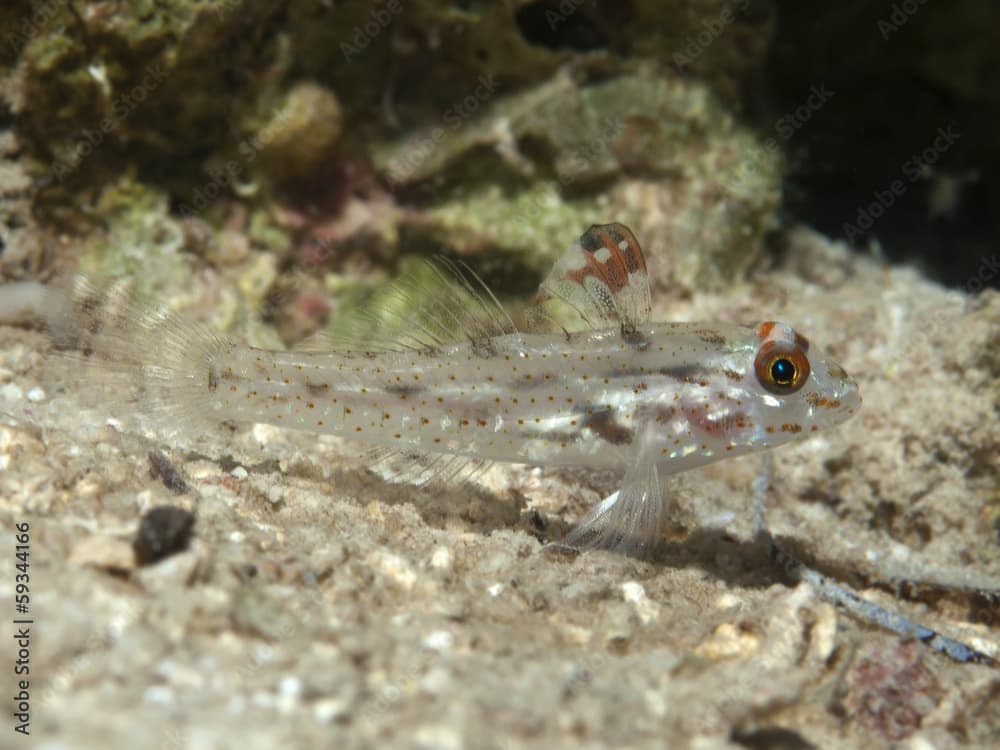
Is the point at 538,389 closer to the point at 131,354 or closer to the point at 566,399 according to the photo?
the point at 566,399

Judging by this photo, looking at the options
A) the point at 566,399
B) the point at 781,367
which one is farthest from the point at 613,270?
the point at 781,367

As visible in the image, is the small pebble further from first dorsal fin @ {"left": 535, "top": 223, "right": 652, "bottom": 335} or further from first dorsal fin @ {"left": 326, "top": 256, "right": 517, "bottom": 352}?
first dorsal fin @ {"left": 535, "top": 223, "right": 652, "bottom": 335}

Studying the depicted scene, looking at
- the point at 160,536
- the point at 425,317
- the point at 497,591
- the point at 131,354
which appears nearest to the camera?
the point at 160,536

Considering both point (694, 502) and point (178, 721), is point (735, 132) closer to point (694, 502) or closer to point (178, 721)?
point (694, 502)

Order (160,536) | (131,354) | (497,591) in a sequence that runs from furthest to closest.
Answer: (131,354) → (497,591) → (160,536)

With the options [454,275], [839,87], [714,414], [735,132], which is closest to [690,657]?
[714,414]

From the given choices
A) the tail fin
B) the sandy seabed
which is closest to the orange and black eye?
the sandy seabed

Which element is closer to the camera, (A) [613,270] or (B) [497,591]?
(B) [497,591]

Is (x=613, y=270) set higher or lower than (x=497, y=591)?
higher
